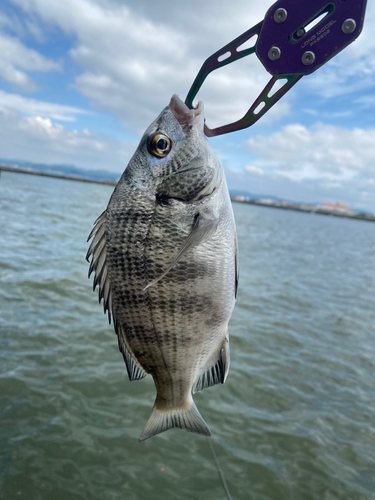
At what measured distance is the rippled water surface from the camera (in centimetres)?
490

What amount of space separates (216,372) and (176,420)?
331mm

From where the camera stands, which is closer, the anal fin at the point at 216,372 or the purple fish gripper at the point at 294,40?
the purple fish gripper at the point at 294,40

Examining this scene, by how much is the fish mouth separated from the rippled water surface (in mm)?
4717

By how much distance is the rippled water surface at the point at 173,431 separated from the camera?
16.1 ft

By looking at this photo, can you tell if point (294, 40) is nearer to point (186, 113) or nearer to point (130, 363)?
point (186, 113)

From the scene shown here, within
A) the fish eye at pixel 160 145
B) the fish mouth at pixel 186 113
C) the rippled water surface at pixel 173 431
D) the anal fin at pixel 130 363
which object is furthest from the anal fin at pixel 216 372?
the rippled water surface at pixel 173 431

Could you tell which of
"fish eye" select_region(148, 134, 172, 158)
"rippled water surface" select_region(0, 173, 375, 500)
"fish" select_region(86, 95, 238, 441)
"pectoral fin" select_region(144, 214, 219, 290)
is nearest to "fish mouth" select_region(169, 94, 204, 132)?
"fish" select_region(86, 95, 238, 441)

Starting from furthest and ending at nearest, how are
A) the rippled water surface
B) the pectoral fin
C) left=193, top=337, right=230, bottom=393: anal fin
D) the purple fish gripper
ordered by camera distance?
the rippled water surface < left=193, top=337, right=230, bottom=393: anal fin < the pectoral fin < the purple fish gripper

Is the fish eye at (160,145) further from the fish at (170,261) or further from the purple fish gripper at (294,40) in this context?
the purple fish gripper at (294,40)

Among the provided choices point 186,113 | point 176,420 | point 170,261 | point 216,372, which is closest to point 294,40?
point 186,113

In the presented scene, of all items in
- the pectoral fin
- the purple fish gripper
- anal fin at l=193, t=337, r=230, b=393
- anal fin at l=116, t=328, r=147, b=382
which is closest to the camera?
the purple fish gripper

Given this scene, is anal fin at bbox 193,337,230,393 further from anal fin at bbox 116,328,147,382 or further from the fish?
anal fin at bbox 116,328,147,382

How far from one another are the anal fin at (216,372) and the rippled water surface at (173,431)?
3622mm

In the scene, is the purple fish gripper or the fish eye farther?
the fish eye
